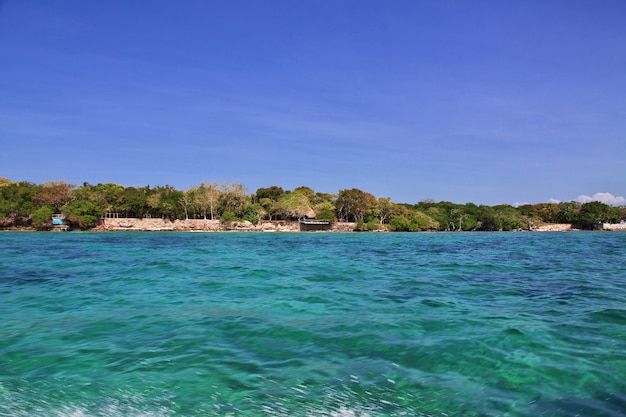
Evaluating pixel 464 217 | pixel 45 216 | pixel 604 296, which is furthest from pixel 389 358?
pixel 464 217

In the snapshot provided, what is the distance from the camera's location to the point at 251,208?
79.4m

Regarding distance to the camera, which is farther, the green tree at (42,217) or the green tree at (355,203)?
the green tree at (355,203)

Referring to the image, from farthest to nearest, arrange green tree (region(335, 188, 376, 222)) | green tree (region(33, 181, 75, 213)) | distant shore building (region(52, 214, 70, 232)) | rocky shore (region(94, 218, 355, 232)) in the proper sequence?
green tree (region(335, 188, 376, 222))
rocky shore (region(94, 218, 355, 232))
green tree (region(33, 181, 75, 213))
distant shore building (region(52, 214, 70, 232))

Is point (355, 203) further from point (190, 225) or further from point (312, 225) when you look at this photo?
point (190, 225)

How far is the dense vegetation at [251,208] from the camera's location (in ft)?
224

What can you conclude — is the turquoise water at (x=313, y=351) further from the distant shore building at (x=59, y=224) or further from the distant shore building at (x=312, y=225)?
the distant shore building at (x=312, y=225)

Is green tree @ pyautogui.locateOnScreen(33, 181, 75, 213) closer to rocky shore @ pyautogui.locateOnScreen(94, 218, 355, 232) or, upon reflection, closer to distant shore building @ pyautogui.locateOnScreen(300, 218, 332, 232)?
rocky shore @ pyautogui.locateOnScreen(94, 218, 355, 232)

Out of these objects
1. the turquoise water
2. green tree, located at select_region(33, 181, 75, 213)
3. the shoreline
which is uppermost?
green tree, located at select_region(33, 181, 75, 213)

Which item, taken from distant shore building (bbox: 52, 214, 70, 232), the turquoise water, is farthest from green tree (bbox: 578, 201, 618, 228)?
distant shore building (bbox: 52, 214, 70, 232)

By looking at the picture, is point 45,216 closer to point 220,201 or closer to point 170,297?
point 220,201

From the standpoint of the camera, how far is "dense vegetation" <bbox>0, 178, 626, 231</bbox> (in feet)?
224

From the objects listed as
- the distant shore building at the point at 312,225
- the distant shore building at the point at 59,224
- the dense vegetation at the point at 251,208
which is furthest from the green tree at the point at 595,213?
the distant shore building at the point at 59,224

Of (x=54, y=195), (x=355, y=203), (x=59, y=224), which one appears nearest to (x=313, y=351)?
(x=59, y=224)

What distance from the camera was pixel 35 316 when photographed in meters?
7.14
